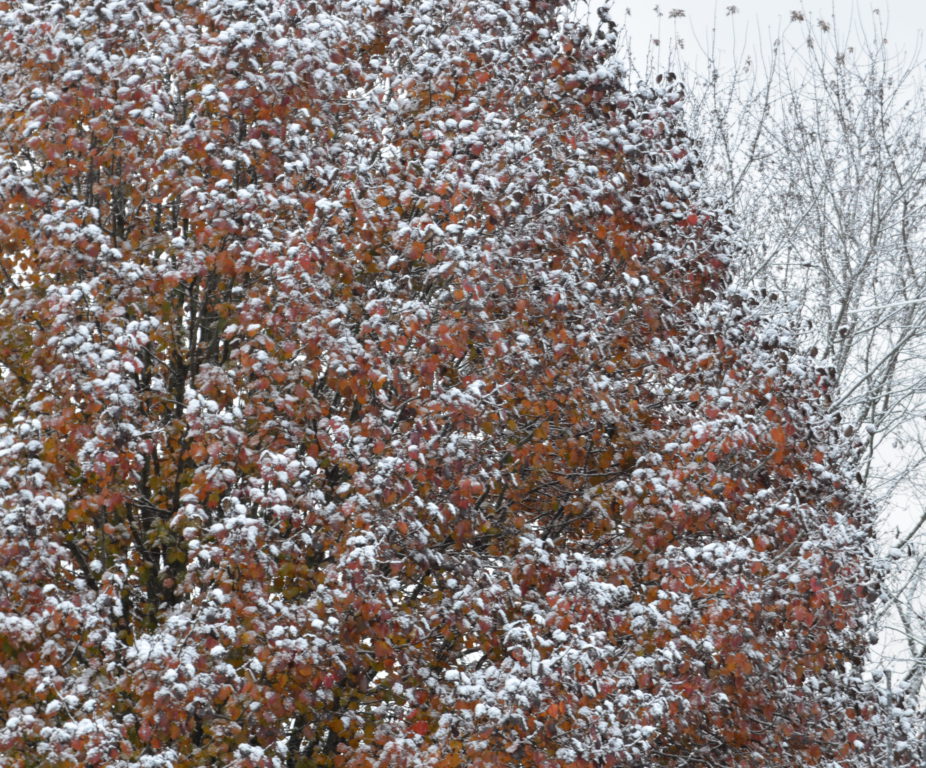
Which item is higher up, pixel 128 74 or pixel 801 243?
pixel 801 243

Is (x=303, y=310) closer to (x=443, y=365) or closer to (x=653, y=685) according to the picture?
(x=443, y=365)

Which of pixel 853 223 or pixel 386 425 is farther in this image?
pixel 853 223

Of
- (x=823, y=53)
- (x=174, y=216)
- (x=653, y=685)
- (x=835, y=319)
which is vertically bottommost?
Result: (x=653, y=685)

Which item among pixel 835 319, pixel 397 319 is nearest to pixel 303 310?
pixel 397 319

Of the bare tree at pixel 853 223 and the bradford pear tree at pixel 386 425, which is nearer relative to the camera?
the bradford pear tree at pixel 386 425

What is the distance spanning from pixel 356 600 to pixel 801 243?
1454cm

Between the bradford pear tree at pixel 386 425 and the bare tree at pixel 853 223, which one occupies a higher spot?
the bare tree at pixel 853 223

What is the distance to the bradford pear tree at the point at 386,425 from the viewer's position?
754 cm

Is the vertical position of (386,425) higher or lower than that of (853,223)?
lower

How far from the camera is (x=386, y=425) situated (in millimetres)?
8328

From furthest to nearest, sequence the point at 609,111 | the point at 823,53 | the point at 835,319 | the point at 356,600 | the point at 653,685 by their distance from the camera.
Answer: the point at 823,53 → the point at 835,319 → the point at 609,111 → the point at 653,685 → the point at 356,600

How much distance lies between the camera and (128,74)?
→ 8492mm

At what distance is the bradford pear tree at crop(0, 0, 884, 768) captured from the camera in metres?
7.54

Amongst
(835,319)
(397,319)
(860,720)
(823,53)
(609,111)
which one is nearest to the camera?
(397,319)
